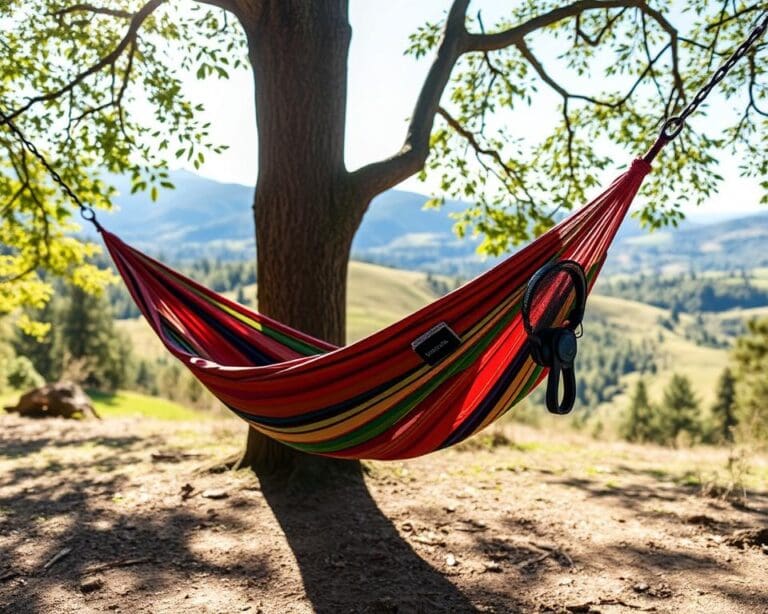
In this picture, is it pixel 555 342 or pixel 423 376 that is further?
pixel 423 376

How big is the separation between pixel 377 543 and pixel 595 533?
0.99 m

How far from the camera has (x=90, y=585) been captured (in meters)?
2.14

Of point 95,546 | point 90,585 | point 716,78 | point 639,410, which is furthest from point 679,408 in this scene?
point 90,585

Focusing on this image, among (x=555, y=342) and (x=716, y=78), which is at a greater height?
(x=716, y=78)

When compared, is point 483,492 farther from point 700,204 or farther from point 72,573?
point 700,204

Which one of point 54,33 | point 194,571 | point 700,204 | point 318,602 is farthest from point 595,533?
point 54,33

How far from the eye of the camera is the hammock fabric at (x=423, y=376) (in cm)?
196

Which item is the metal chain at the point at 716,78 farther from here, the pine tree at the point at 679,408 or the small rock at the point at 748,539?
the pine tree at the point at 679,408

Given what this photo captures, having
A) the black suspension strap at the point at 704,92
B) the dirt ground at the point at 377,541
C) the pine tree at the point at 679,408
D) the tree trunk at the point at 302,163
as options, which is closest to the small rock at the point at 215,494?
the dirt ground at the point at 377,541

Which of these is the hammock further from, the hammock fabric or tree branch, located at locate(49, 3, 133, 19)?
tree branch, located at locate(49, 3, 133, 19)

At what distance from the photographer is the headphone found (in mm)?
1821

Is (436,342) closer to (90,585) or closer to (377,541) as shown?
(377,541)

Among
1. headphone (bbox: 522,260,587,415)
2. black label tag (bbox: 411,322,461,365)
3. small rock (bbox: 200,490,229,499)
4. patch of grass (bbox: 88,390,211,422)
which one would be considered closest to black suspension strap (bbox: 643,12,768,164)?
headphone (bbox: 522,260,587,415)

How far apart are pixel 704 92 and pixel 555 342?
0.93m
